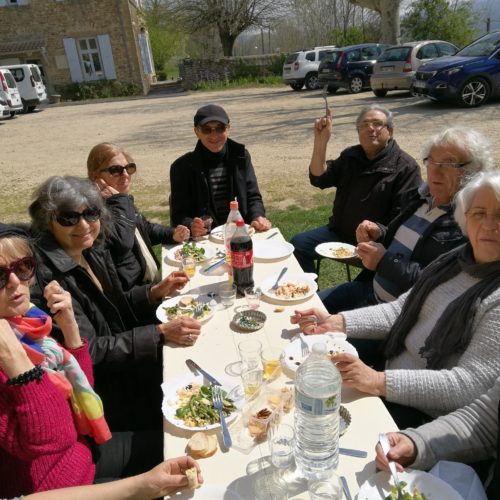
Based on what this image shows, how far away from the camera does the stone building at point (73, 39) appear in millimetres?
26125

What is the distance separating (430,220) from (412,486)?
1841 millimetres

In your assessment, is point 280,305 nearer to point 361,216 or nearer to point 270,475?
point 270,475

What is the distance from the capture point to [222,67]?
88.7ft

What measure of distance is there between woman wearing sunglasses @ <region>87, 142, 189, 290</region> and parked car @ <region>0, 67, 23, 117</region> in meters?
18.5

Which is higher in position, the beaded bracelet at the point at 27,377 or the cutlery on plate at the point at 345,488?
the beaded bracelet at the point at 27,377

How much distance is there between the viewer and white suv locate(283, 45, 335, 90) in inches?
769

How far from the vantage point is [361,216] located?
12.7 feet

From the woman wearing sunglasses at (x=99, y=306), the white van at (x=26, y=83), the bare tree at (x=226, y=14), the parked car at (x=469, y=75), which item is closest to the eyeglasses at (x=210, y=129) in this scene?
the woman wearing sunglasses at (x=99, y=306)

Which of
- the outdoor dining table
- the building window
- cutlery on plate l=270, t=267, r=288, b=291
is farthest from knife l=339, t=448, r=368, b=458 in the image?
the building window

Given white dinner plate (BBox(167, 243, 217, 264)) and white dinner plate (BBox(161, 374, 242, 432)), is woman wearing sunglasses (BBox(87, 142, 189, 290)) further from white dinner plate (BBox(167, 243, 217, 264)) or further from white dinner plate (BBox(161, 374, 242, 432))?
white dinner plate (BBox(161, 374, 242, 432))

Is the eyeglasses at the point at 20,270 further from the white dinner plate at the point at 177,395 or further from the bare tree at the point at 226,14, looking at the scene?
the bare tree at the point at 226,14

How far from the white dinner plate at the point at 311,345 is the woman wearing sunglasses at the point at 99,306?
487mm

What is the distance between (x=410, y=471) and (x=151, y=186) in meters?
7.36

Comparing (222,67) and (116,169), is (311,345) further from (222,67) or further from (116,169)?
(222,67)
